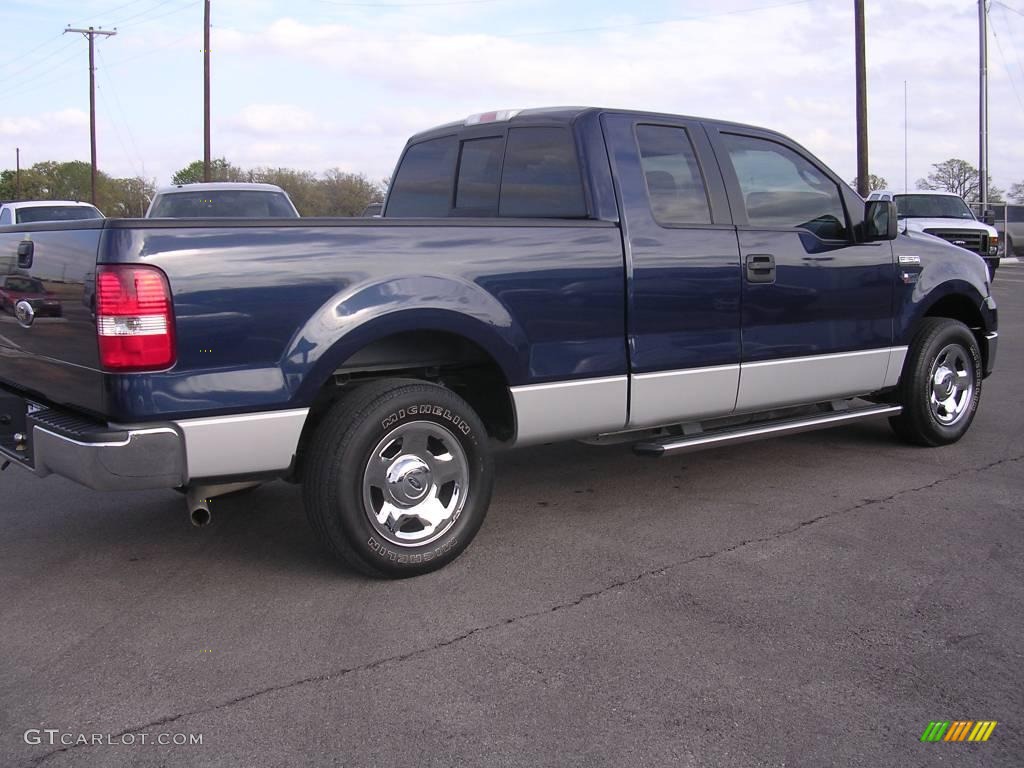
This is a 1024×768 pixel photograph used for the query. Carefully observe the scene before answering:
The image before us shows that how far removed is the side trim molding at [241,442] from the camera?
385cm

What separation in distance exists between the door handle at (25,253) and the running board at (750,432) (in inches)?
112

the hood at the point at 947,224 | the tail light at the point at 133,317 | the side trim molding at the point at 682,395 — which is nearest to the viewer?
the tail light at the point at 133,317

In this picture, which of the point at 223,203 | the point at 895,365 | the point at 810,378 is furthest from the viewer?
the point at 223,203

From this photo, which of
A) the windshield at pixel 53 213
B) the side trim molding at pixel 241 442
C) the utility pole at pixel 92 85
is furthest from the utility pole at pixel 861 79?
the utility pole at pixel 92 85

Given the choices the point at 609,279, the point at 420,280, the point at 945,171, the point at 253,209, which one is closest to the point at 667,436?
the point at 609,279

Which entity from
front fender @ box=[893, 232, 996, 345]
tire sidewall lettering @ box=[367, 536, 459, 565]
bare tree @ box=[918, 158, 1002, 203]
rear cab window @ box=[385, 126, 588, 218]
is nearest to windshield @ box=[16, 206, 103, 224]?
rear cab window @ box=[385, 126, 588, 218]

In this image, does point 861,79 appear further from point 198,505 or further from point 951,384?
point 198,505

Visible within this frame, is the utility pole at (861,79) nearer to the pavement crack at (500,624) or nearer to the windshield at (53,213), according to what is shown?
the windshield at (53,213)

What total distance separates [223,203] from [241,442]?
9.71 meters

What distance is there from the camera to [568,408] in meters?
4.84

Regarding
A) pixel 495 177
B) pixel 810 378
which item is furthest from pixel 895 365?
pixel 495 177

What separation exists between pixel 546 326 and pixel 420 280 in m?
0.69

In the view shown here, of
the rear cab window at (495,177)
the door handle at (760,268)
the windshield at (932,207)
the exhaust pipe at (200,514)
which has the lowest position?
the exhaust pipe at (200,514)

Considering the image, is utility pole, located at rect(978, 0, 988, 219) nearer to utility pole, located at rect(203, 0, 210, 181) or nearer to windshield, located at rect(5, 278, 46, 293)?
utility pole, located at rect(203, 0, 210, 181)
